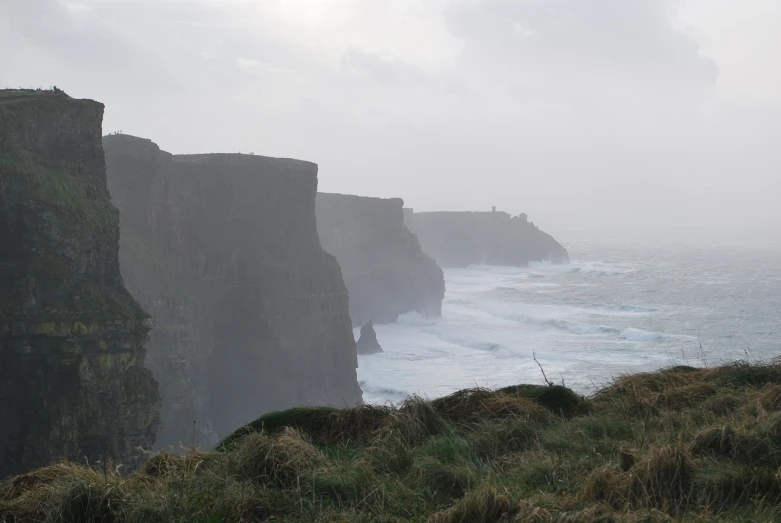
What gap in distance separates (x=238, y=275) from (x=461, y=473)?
47348mm

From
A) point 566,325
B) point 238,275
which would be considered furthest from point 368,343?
point 566,325

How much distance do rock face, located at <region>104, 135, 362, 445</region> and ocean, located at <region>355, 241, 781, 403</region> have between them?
6310mm

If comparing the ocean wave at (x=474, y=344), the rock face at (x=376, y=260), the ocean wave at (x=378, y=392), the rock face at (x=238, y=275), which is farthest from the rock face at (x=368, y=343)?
the rock face at (x=376, y=260)

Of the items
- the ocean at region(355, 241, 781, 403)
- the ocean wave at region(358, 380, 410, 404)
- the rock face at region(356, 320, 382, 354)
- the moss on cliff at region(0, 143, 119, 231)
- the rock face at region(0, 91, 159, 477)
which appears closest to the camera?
the rock face at region(0, 91, 159, 477)

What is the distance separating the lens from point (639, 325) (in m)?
75.2

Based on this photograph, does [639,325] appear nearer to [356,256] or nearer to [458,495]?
[356,256]

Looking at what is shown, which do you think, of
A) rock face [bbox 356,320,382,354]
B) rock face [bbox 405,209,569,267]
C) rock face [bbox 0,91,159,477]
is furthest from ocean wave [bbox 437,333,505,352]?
rock face [bbox 405,209,569,267]

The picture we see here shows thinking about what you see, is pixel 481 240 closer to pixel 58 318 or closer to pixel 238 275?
pixel 238 275

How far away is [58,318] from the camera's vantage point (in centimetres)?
2653

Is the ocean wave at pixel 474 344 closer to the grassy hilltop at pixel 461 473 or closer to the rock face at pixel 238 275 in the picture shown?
the rock face at pixel 238 275

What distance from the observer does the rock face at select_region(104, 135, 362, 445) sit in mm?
45125

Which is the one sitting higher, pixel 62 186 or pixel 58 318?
pixel 62 186

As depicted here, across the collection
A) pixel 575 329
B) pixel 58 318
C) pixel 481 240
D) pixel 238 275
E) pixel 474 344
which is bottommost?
pixel 474 344

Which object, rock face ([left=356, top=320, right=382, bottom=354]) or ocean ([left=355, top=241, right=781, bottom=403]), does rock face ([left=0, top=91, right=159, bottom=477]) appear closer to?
ocean ([left=355, top=241, right=781, bottom=403])
